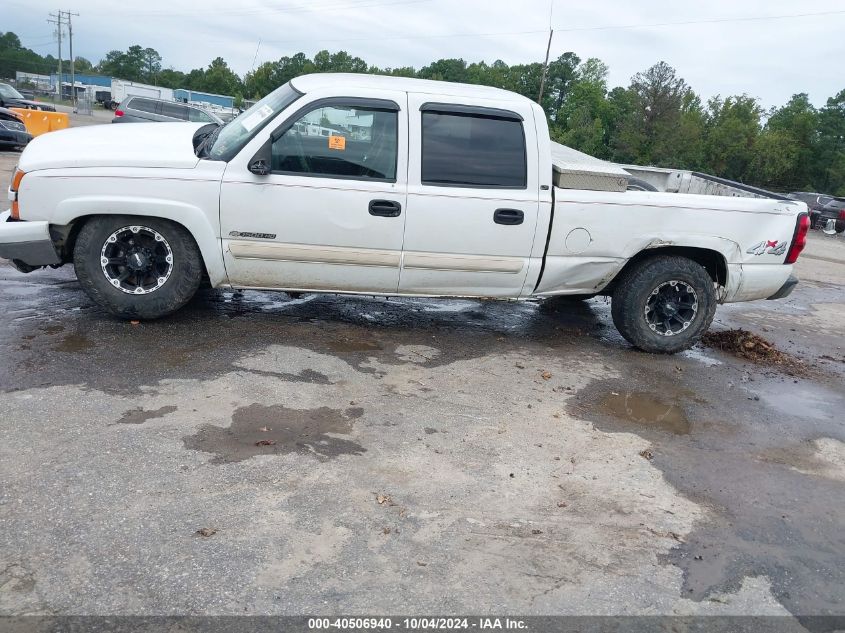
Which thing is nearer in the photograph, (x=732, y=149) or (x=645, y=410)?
(x=645, y=410)

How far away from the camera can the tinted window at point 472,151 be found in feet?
17.7

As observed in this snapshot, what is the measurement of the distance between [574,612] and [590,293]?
372 cm

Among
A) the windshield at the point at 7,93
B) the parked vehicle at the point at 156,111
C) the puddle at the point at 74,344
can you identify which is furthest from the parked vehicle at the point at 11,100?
the puddle at the point at 74,344

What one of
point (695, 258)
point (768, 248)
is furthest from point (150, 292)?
point (768, 248)

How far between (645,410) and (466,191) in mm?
2138

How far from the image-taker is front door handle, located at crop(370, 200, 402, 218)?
5.29 m

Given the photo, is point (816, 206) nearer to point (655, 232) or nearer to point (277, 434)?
point (655, 232)

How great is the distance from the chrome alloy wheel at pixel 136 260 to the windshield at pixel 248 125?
80 centimetres

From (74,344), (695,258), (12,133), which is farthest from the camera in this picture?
(12,133)

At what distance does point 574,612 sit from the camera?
2.87m

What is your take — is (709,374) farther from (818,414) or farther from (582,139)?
(582,139)

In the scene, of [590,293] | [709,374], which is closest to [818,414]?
[709,374]

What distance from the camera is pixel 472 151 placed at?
548 cm

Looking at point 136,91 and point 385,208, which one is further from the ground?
point 136,91
